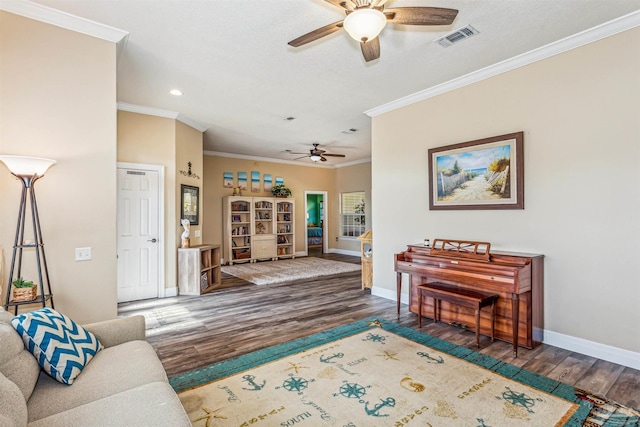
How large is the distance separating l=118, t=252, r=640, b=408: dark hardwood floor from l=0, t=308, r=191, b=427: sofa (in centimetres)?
104

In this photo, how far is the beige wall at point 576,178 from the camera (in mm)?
2822

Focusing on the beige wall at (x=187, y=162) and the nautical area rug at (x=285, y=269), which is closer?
the beige wall at (x=187, y=162)

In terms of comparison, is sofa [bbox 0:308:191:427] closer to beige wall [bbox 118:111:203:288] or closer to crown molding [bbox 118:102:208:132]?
beige wall [bbox 118:111:203:288]

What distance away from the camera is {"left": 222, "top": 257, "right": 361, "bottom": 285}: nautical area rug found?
21.6ft

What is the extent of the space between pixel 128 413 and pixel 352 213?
30.6 ft

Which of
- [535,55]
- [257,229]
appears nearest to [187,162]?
[257,229]

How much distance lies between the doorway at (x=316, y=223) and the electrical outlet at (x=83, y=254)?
7433 millimetres

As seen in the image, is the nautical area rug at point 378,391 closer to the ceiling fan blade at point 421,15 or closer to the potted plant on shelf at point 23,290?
the potted plant on shelf at point 23,290

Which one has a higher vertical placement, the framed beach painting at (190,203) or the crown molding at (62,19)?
the crown molding at (62,19)

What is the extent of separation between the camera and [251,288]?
5742mm

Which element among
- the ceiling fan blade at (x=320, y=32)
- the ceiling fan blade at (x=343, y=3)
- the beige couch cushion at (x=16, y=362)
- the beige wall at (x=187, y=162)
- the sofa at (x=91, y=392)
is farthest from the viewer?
the beige wall at (x=187, y=162)

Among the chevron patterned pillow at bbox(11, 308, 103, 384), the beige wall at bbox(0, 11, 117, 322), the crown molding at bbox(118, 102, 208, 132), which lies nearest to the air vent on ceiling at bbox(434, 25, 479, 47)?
the beige wall at bbox(0, 11, 117, 322)

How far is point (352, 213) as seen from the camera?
411 inches

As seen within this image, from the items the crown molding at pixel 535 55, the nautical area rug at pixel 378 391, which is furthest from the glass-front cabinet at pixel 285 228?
the nautical area rug at pixel 378 391
